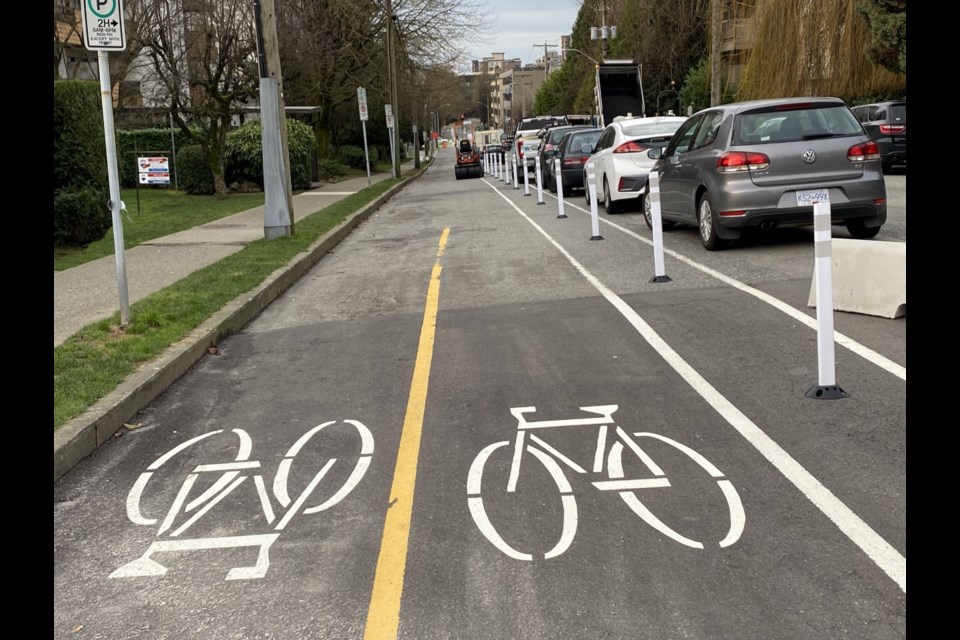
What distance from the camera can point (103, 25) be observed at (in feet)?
26.4

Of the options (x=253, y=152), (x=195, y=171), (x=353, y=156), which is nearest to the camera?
(x=195, y=171)

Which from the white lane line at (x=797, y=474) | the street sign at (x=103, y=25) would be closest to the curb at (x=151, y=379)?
the street sign at (x=103, y=25)

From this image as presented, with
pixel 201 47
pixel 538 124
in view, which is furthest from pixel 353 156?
pixel 201 47

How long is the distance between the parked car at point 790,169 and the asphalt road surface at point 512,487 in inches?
100

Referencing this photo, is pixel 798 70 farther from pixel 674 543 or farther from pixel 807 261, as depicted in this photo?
pixel 674 543

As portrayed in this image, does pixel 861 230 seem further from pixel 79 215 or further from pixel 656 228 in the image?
pixel 79 215

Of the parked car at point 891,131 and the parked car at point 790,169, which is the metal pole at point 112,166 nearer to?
the parked car at point 790,169

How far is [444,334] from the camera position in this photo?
8438 mm

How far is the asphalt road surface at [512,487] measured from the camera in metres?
3.62

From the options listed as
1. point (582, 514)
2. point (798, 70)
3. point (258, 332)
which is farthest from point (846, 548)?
point (798, 70)

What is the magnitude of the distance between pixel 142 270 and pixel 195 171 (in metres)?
18.5

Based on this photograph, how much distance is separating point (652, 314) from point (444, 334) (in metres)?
1.86

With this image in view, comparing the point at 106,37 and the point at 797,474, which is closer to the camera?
the point at 797,474

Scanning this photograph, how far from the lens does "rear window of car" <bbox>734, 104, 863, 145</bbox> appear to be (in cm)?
1125
